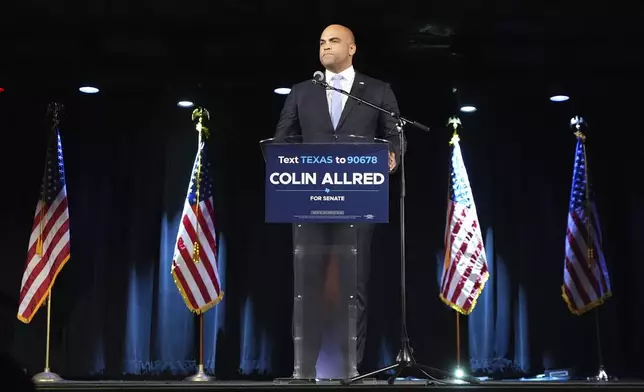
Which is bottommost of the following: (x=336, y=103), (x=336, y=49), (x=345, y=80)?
(x=336, y=103)

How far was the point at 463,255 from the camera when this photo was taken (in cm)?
688

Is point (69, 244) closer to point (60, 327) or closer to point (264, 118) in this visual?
point (60, 327)

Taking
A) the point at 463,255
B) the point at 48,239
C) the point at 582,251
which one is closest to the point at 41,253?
the point at 48,239

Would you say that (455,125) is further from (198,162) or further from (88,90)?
(88,90)

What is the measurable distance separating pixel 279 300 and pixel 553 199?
8.52 feet

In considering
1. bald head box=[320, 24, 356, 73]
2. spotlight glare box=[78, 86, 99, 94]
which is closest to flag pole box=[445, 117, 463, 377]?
bald head box=[320, 24, 356, 73]

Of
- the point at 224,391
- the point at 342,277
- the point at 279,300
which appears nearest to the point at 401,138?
the point at 342,277

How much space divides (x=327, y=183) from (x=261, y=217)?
4045mm

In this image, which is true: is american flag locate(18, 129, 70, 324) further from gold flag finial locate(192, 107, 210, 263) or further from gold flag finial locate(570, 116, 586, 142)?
gold flag finial locate(570, 116, 586, 142)

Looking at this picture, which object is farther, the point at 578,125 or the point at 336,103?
the point at 578,125

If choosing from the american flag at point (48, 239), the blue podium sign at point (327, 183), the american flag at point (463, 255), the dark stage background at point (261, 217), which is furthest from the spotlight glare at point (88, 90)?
the blue podium sign at point (327, 183)

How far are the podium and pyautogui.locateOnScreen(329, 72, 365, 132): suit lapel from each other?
59 cm

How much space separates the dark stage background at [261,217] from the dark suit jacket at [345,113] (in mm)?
2774

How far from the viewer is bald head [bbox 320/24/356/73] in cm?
429
